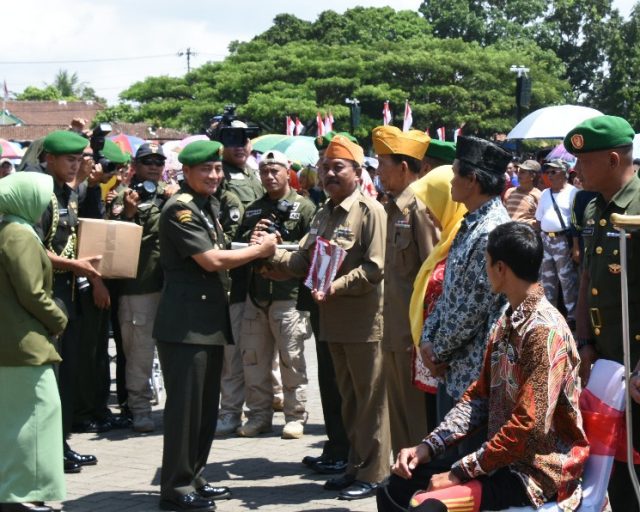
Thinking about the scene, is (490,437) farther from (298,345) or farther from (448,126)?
(448,126)

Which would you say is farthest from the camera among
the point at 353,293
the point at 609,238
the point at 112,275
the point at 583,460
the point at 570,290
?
the point at 570,290

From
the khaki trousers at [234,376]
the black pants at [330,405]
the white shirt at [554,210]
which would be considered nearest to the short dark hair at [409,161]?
the black pants at [330,405]

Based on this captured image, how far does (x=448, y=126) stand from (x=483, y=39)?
2863 cm

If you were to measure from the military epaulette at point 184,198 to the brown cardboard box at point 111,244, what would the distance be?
1.39m

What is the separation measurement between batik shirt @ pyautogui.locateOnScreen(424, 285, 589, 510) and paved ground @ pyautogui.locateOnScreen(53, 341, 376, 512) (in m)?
2.56

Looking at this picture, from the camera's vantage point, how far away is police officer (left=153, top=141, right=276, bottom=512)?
6523 mm

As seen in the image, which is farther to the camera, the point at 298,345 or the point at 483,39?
the point at 483,39

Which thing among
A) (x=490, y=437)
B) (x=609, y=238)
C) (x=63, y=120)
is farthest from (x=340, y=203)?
(x=63, y=120)

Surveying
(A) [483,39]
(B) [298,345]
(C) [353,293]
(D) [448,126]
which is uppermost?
(A) [483,39]

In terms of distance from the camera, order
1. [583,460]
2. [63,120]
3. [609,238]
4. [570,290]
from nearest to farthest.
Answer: [583,460], [609,238], [570,290], [63,120]

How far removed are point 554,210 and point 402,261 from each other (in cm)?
477

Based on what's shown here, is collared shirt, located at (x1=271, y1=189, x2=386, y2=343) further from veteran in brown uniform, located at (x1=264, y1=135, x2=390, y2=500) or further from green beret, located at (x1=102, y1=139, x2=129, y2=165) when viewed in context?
green beret, located at (x1=102, y1=139, x2=129, y2=165)

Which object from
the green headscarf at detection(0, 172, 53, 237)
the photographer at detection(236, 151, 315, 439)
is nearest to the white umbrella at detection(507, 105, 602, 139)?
the photographer at detection(236, 151, 315, 439)

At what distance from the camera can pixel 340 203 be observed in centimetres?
707
